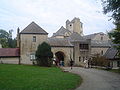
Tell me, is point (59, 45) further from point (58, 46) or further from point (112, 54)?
point (112, 54)

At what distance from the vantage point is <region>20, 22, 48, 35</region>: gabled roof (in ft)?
145

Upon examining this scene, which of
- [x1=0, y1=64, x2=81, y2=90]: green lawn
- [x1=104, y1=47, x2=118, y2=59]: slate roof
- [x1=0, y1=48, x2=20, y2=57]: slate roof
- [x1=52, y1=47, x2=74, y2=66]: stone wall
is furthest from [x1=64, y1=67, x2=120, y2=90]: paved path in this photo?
[x1=52, y1=47, x2=74, y2=66]: stone wall

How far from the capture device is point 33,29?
44.8 meters

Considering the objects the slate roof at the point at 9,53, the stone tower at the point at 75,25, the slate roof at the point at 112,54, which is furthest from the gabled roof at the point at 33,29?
the stone tower at the point at 75,25

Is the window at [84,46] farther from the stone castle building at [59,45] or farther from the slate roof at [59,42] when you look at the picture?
the slate roof at [59,42]

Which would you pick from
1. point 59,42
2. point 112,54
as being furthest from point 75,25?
point 112,54

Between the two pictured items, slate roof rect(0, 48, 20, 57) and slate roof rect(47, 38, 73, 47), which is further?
slate roof rect(47, 38, 73, 47)

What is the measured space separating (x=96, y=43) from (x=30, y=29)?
22.7 meters

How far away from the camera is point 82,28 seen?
93.4 meters

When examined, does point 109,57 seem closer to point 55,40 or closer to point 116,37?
point 55,40

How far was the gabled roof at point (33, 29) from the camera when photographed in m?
44.2

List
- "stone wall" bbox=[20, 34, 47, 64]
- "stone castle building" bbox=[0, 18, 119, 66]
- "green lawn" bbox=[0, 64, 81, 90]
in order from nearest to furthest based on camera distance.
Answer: "green lawn" bbox=[0, 64, 81, 90], "stone wall" bbox=[20, 34, 47, 64], "stone castle building" bbox=[0, 18, 119, 66]

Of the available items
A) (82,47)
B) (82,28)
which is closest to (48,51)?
(82,47)

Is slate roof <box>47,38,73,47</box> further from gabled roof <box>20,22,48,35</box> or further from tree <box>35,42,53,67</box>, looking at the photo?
tree <box>35,42,53,67</box>
